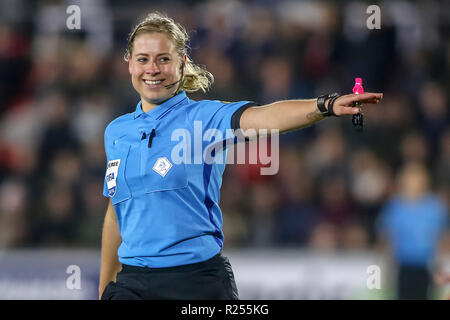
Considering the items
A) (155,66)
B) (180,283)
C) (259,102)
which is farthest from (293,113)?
(259,102)

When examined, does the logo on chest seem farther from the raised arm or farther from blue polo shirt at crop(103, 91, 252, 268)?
the raised arm

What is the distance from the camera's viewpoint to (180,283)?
11.7 ft

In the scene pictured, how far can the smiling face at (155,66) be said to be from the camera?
12.4 ft

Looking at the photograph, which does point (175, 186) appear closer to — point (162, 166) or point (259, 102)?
point (162, 166)

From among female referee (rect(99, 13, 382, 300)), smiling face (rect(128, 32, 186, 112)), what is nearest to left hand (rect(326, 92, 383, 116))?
female referee (rect(99, 13, 382, 300))

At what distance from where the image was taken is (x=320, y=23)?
373 inches

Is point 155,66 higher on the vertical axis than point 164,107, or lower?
higher

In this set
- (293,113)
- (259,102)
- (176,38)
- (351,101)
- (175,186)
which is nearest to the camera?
(351,101)

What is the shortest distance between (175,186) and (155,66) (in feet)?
2.04

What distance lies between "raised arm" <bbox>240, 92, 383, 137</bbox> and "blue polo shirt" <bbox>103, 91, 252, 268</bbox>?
9 cm

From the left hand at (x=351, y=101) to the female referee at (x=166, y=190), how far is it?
0.30 meters

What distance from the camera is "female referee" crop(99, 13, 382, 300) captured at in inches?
140
